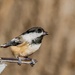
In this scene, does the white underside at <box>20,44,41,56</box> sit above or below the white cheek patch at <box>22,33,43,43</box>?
below

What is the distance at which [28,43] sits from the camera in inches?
30.6

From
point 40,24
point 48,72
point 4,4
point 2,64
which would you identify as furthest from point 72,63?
point 2,64

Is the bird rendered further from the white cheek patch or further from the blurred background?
the blurred background

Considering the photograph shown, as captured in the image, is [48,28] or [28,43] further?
[48,28]

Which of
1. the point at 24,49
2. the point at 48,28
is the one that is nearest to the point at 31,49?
the point at 24,49

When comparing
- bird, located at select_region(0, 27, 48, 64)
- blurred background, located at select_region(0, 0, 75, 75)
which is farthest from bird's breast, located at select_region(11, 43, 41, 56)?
blurred background, located at select_region(0, 0, 75, 75)

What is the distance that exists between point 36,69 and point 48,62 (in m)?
0.10

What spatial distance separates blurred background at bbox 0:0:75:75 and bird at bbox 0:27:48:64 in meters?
0.98

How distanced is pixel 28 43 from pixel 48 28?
40.4 inches

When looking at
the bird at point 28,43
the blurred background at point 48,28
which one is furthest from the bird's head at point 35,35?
the blurred background at point 48,28

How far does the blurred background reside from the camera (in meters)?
1.77

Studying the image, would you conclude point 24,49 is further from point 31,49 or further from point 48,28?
point 48,28

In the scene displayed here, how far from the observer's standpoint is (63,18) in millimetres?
1796

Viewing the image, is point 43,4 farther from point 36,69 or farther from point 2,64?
point 2,64
